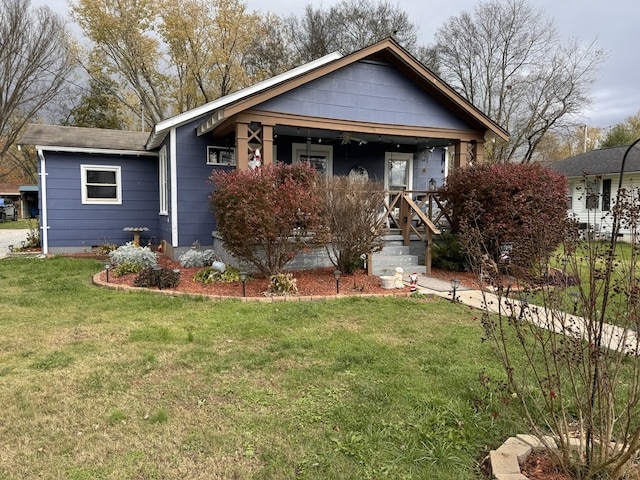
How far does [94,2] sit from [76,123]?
25.1ft

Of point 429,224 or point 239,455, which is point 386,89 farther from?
point 239,455

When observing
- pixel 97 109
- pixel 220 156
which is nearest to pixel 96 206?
pixel 220 156

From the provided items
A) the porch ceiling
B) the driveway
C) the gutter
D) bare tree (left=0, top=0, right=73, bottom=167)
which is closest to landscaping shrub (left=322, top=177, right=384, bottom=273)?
the porch ceiling

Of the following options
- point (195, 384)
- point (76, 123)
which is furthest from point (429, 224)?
point (76, 123)

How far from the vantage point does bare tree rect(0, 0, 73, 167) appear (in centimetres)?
1619

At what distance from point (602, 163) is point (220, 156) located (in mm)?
20221

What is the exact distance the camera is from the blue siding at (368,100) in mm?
8891

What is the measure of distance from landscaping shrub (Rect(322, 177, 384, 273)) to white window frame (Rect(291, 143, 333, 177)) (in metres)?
3.95

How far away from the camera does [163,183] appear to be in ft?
37.0

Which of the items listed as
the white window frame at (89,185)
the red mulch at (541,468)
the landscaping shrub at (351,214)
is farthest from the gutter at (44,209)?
the red mulch at (541,468)

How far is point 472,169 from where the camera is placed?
8.20 metres

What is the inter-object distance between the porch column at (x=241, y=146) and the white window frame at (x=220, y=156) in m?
2.03

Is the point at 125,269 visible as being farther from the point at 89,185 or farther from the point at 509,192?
the point at 509,192

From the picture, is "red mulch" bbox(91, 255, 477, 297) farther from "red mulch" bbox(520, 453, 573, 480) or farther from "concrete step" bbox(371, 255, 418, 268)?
"red mulch" bbox(520, 453, 573, 480)
